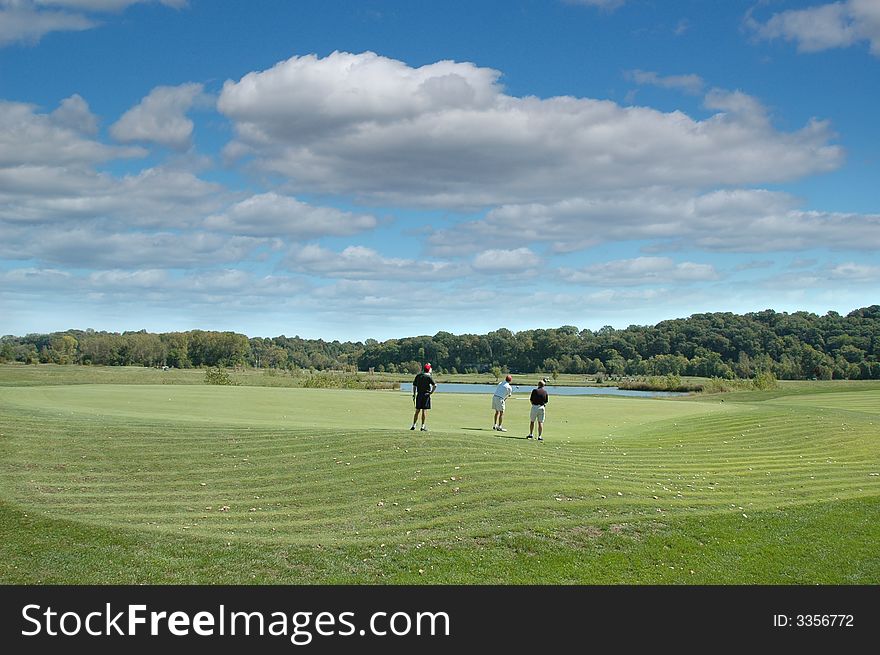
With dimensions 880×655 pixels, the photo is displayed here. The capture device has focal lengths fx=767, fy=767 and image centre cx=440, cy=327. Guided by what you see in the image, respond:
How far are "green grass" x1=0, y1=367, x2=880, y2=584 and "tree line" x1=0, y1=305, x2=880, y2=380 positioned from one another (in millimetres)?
88433

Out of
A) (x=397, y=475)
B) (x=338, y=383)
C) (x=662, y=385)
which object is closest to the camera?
(x=397, y=475)

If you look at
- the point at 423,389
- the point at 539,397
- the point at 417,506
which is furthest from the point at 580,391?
the point at 417,506

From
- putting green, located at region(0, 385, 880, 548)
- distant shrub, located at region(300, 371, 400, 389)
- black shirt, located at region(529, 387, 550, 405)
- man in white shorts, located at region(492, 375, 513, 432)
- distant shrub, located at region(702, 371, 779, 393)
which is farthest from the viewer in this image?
distant shrub, located at region(702, 371, 779, 393)

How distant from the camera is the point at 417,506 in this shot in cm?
1673

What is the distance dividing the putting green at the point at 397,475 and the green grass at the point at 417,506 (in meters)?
0.08

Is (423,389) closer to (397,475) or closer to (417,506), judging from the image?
(397,475)

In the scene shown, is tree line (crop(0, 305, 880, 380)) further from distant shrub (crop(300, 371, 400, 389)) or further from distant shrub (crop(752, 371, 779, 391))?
distant shrub (crop(752, 371, 779, 391))

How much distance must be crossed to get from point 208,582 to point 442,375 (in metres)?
147

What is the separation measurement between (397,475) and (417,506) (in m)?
2.36

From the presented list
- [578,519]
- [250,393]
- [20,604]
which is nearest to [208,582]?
[20,604]

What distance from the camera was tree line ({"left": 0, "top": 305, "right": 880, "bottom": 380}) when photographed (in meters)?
124

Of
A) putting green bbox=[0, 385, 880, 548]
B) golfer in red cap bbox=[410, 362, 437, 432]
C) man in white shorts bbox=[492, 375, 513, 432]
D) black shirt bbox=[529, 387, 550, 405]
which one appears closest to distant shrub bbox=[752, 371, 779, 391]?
putting green bbox=[0, 385, 880, 548]

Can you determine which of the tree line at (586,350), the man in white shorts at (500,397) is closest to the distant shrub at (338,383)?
the tree line at (586,350)

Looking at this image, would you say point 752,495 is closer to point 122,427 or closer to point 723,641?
point 723,641
